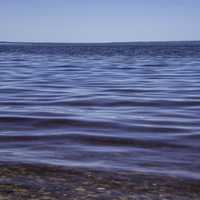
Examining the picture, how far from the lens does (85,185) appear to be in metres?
6.30

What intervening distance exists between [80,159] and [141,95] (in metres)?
8.83

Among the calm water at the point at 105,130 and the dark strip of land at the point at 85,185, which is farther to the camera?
the calm water at the point at 105,130

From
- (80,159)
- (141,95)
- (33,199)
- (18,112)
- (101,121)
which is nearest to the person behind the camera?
(33,199)

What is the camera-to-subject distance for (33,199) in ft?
18.5

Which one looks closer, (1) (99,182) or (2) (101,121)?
(1) (99,182)

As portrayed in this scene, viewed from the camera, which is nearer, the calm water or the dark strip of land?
the dark strip of land

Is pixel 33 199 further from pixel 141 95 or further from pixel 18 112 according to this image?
pixel 141 95

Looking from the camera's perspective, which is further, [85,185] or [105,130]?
[105,130]

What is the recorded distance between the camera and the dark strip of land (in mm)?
5832

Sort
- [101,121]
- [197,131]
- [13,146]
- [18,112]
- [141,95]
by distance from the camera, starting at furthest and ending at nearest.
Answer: [141,95] < [18,112] < [101,121] < [197,131] < [13,146]

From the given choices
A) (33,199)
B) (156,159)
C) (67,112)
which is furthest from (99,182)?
(67,112)

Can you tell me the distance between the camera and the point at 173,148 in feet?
28.1

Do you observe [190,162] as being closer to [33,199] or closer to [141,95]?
[33,199]

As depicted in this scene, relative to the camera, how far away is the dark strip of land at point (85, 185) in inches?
230
